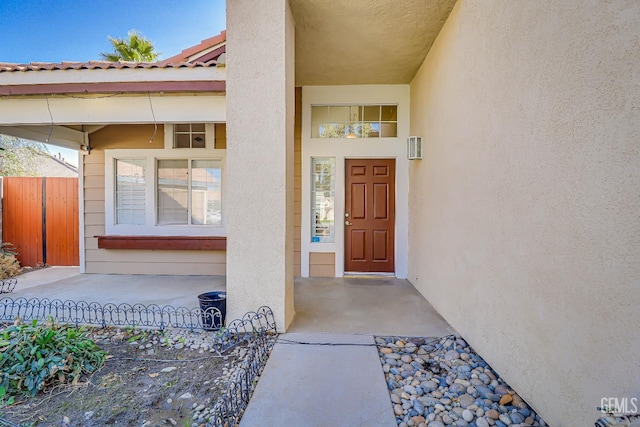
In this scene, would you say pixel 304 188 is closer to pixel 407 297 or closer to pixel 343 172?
pixel 343 172

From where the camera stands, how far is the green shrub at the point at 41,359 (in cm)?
232

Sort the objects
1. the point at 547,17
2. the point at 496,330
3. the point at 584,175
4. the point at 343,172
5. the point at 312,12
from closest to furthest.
→ the point at 584,175
the point at 547,17
the point at 496,330
the point at 312,12
the point at 343,172

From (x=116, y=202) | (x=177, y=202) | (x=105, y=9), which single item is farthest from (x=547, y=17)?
(x=105, y=9)

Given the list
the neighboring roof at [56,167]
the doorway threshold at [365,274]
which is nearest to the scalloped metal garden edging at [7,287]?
the doorway threshold at [365,274]

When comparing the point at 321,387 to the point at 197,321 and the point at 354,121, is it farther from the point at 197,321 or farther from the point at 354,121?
the point at 354,121

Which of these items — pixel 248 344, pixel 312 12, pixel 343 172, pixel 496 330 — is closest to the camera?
pixel 496 330

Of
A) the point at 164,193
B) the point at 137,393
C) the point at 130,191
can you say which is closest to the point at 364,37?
the point at 164,193

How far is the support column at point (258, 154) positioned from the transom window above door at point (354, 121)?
2.35 meters

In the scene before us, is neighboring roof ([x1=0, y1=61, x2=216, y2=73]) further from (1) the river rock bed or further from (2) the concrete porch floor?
(1) the river rock bed

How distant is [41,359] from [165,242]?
2.99m

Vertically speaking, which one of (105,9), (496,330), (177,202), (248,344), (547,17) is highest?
(105,9)

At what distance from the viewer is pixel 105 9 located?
8.20 meters

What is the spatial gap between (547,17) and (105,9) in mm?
10559

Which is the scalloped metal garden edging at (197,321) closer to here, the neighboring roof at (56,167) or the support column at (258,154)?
the support column at (258,154)
